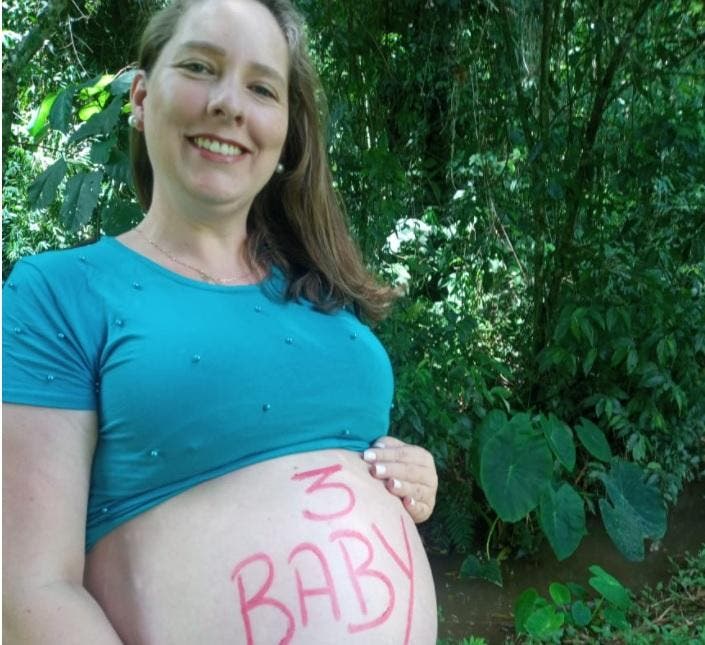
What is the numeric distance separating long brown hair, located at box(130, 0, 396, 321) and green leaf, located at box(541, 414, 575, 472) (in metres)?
1.40

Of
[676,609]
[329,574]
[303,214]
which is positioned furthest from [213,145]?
[676,609]

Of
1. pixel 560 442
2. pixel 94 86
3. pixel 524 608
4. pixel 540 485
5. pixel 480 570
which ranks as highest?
pixel 94 86

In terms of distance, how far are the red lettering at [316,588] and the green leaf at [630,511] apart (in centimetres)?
198

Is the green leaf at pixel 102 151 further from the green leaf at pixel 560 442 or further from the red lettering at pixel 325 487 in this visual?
the green leaf at pixel 560 442

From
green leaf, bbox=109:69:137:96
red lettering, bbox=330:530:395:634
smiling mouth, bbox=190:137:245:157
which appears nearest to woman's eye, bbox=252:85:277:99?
smiling mouth, bbox=190:137:245:157

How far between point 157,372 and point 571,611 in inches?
100.0

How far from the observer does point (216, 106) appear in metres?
1.32

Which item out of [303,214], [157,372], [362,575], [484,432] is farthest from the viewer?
[484,432]

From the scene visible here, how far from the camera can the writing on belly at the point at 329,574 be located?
118 cm

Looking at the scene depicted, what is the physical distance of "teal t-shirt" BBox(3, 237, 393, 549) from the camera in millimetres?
1134

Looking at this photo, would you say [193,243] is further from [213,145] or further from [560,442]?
[560,442]

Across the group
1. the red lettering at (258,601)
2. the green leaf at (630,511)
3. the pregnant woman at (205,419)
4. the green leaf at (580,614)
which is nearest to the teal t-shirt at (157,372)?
the pregnant woman at (205,419)

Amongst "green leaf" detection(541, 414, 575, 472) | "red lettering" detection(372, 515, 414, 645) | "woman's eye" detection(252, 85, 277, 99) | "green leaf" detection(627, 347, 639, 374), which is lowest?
"green leaf" detection(541, 414, 575, 472)

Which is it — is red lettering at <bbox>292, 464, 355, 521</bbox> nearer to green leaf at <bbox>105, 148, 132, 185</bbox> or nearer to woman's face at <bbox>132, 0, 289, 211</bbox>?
woman's face at <bbox>132, 0, 289, 211</bbox>
